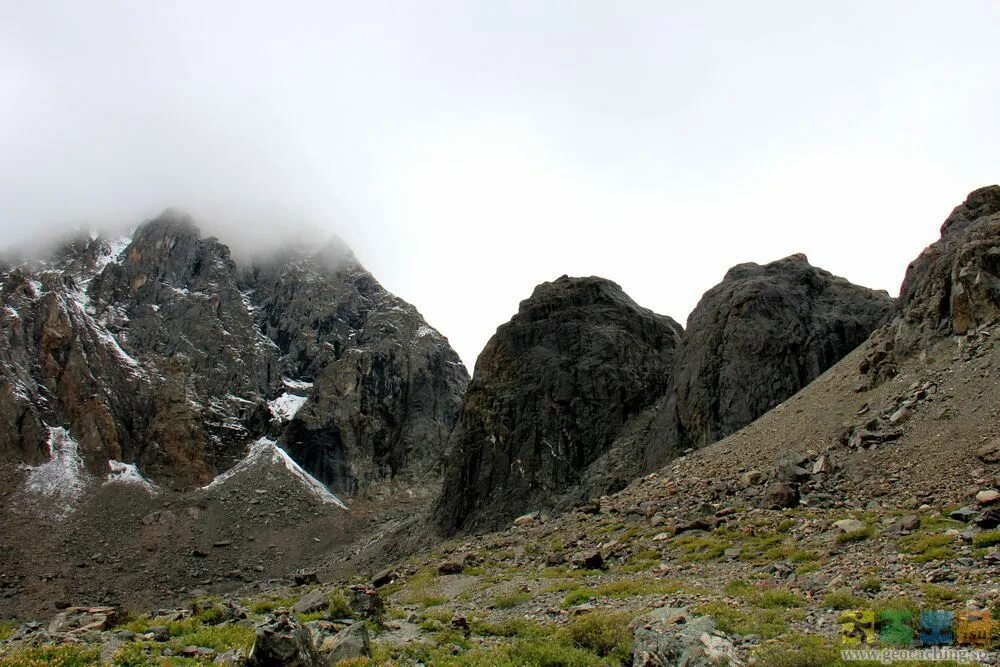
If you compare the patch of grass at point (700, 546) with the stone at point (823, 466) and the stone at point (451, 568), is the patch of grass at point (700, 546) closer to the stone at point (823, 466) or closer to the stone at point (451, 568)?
the stone at point (823, 466)

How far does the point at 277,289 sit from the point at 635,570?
17052 centimetres

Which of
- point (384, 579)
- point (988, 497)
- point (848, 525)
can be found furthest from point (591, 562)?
point (384, 579)

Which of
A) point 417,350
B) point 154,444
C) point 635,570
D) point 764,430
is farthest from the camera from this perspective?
point 417,350

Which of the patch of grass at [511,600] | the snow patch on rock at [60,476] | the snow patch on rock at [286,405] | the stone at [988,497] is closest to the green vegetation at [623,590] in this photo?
the patch of grass at [511,600]

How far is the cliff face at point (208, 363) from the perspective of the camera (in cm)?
12988

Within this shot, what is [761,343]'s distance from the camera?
64.9 metres

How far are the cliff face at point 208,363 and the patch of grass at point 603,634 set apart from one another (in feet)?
417

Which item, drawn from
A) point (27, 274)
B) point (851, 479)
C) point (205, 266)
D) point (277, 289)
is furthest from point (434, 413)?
point (851, 479)

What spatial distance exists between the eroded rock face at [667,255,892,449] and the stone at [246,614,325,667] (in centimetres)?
5321

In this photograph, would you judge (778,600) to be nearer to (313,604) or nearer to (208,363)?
(313,604)

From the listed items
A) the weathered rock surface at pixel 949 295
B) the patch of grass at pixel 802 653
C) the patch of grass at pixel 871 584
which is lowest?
the patch of grass at pixel 802 653

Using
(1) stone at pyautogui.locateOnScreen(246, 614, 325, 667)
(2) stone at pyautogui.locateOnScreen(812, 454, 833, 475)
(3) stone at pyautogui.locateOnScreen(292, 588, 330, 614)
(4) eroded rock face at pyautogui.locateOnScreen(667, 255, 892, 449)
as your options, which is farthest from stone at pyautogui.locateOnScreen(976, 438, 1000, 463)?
(4) eroded rock face at pyautogui.locateOnScreen(667, 255, 892, 449)

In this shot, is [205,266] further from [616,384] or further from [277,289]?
[616,384]

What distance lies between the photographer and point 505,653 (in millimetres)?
15312
